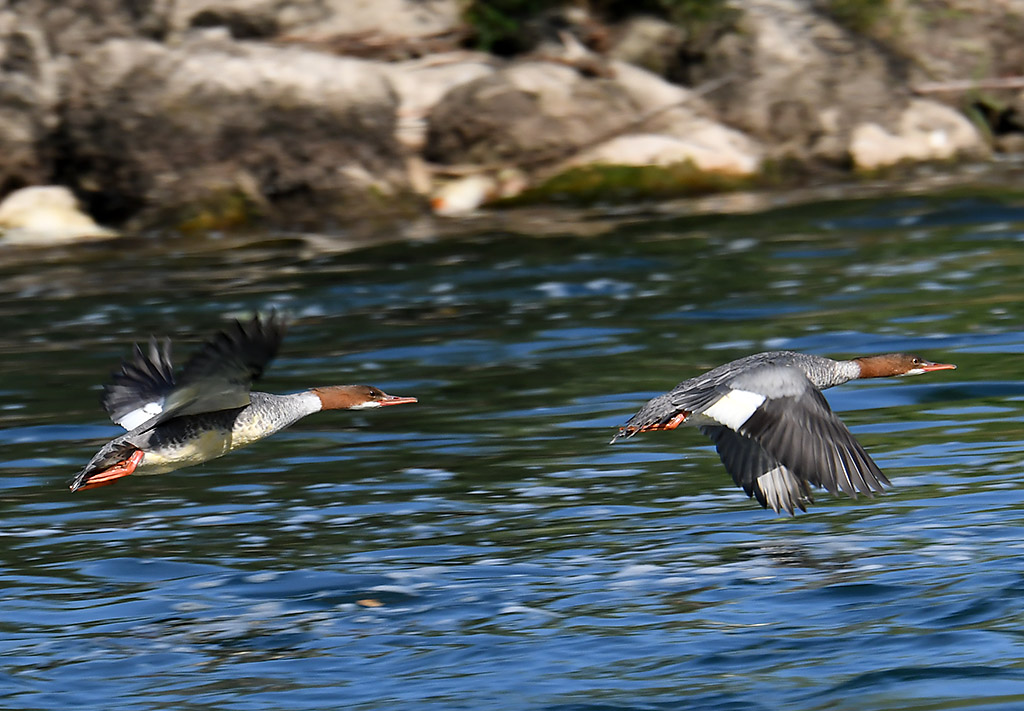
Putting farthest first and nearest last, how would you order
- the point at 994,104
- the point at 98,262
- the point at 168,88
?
the point at 994,104 < the point at 168,88 < the point at 98,262

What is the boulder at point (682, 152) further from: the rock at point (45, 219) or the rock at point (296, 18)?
the rock at point (45, 219)

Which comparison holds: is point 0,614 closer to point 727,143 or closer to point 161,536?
point 161,536

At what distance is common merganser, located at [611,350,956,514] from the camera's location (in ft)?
21.3

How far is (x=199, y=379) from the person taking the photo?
6.62 metres

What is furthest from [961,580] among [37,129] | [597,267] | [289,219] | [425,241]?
[37,129]

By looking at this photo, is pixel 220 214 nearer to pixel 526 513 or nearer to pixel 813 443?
pixel 526 513

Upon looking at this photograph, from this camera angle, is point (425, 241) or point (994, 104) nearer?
point (425, 241)

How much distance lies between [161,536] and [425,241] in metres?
8.60

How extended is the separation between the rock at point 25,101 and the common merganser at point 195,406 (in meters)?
10.4

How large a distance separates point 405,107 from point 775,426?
12118mm

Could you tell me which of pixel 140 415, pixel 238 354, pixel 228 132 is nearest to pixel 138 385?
pixel 140 415

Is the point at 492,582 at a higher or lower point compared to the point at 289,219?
higher

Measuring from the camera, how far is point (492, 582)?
258 inches

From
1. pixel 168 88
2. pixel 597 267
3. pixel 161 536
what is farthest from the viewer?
pixel 168 88
